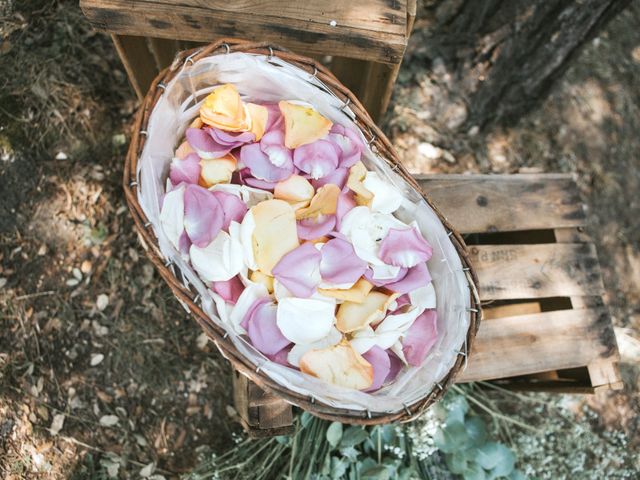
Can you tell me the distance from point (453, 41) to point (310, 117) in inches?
36.1

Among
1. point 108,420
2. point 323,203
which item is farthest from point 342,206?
point 108,420

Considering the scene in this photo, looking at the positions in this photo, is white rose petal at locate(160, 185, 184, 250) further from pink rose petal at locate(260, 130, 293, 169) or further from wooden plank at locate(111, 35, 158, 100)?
wooden plank at locate(111, 35, 158, 100)

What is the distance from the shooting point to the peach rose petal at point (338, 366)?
121 centimetres

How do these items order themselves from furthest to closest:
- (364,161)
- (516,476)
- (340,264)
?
1. (516,476)
2. (364,161)
3. (340,264)

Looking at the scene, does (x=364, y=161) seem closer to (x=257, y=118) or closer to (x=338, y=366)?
(x=257, y=118)

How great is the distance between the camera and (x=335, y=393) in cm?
120

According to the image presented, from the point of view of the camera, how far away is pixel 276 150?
1318mm

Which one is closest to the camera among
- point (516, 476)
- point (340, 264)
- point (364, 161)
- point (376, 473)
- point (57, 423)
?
point (340, 264)

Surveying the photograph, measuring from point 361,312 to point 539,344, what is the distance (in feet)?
2.00

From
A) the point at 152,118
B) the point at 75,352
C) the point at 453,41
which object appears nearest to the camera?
the point at 152,118

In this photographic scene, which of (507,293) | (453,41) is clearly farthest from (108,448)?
(453,41)

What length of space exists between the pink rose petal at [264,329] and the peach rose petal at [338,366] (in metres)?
0.07

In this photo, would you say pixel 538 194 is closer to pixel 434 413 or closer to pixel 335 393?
pixel 434 413

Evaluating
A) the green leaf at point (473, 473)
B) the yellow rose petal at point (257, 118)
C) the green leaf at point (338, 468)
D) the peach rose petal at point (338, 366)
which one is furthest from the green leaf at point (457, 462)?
the yellow rose petal at point (257, 118)
